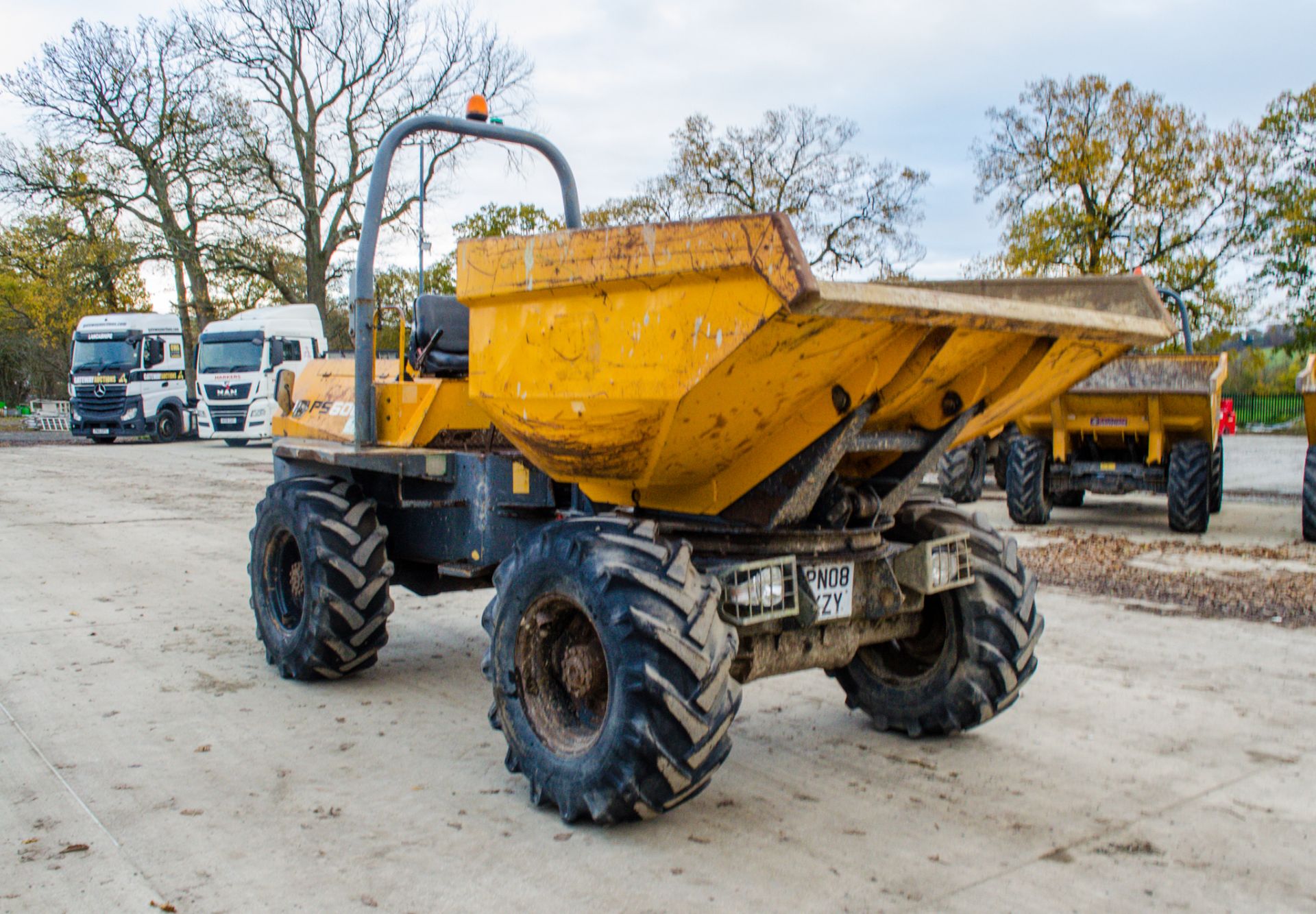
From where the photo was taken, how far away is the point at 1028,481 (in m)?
12.1

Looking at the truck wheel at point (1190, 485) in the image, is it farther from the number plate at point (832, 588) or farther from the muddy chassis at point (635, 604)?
the number plate at point (832, 588)

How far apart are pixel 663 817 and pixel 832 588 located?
100 centimetres

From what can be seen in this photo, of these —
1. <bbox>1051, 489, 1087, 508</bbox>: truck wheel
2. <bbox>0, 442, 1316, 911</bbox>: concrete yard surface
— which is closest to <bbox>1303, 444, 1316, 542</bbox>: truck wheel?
<bbox>1051, 489, 1087, 508</bbox>: truck wheel

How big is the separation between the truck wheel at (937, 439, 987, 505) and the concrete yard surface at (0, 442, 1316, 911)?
7295mm

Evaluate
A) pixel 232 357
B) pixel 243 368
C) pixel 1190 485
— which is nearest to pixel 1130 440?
pixel 1190 485

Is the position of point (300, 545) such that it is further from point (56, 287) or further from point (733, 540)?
point (56, 287)

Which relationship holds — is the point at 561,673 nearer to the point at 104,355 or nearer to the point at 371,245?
the point at 371,245

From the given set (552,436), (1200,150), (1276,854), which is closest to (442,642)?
(552,436)

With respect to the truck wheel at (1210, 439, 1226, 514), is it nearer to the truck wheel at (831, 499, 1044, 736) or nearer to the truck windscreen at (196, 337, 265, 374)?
the truck wheel at (831, 499, 1044, 736)

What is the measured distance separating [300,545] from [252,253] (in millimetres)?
31326

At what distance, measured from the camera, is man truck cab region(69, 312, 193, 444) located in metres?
29.2

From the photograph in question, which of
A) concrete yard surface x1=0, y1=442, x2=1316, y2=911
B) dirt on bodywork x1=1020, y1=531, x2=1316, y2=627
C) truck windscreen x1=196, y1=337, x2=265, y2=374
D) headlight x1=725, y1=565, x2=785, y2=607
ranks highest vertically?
truck windscreen x1=196, y1=337, x2=265, y2=374

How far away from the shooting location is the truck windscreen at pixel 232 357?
26938 mm

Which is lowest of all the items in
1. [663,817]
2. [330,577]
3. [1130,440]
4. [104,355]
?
[663,817]
